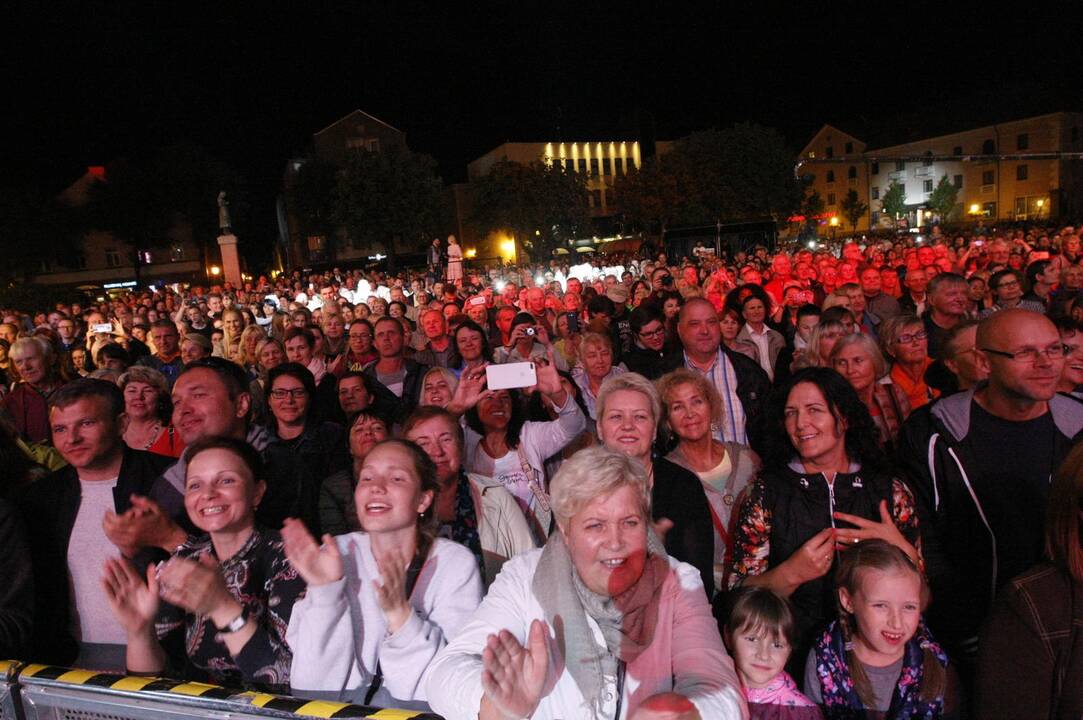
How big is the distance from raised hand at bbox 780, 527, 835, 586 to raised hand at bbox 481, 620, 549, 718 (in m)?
1.37

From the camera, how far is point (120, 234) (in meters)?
57.0

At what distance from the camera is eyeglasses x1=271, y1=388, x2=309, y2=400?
475cm

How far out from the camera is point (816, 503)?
2994 mm

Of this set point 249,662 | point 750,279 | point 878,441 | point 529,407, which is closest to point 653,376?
point 529,407

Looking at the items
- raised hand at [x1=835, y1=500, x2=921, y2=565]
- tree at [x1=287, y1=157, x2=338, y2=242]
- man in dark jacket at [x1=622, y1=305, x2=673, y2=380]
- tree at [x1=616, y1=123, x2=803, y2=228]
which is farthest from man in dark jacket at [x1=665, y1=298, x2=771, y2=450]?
tree at [x1=287, y1=157, x2=338, y2=242]

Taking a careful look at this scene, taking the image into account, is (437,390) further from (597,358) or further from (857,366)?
(857,366)

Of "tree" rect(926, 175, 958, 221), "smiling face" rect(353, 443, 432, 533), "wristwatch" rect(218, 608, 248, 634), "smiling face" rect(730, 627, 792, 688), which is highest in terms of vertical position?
"tree" rect(926, 175, 958, 221)

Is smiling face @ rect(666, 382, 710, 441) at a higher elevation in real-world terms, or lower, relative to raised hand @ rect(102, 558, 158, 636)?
higher

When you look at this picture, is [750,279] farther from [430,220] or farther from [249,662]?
[430,220]

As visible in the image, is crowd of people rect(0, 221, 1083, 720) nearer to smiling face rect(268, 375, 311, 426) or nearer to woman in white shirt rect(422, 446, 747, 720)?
woman in white shirt rect(422, 446, 747, 720)

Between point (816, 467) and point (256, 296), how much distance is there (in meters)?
19.3

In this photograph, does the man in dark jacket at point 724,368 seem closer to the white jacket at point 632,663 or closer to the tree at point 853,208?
the white jacket at point 632,663

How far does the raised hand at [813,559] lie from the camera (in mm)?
2799

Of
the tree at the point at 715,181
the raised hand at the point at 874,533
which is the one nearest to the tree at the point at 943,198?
the tree at the point at 715,181
